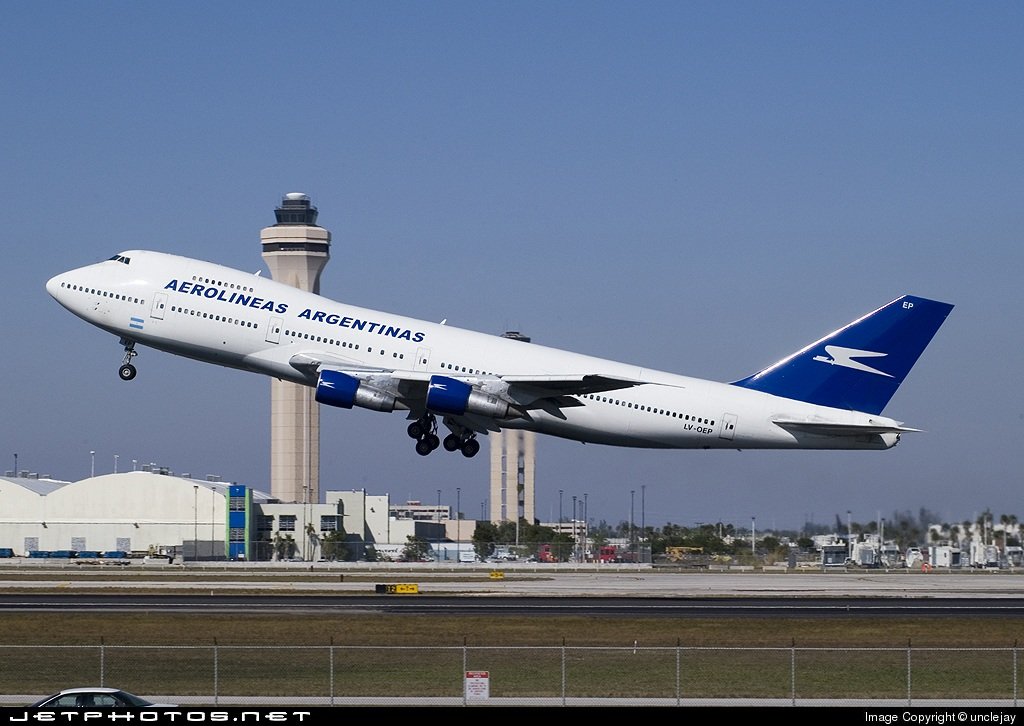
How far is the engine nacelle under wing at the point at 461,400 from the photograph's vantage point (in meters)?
56.0

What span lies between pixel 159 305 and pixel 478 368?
42.3ft

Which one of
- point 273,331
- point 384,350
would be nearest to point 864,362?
point 384,350

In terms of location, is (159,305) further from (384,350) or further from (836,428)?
(836,428)

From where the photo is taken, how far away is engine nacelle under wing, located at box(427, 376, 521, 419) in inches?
2205

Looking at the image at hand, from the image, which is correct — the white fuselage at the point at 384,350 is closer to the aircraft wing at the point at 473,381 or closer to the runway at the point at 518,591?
the aircraft wing at the point at 473,381

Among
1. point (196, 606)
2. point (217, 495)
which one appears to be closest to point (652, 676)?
point (196, 606)

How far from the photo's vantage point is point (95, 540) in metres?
140

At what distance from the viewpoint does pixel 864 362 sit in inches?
2376

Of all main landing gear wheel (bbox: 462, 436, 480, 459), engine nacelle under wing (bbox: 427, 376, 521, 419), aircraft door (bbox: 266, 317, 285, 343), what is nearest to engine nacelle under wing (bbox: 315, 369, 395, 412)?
engine nacelle under wing (bbox: 427, 376, 521, 419)

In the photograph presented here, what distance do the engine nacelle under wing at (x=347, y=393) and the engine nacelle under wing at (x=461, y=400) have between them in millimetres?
2007

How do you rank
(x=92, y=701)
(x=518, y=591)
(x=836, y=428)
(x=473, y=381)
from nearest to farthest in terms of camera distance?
(x=92, y=701) → (x=473, y=381) → (x=836, y=428) → (x=518, y=591)

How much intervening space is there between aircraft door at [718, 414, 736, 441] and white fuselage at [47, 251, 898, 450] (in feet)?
0.13

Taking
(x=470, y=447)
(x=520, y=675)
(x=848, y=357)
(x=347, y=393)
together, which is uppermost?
(x=848, y=357)

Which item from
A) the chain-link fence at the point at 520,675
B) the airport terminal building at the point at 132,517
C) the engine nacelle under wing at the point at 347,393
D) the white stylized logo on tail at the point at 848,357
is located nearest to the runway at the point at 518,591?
the engine nacelle under wing at the point at 347,393
